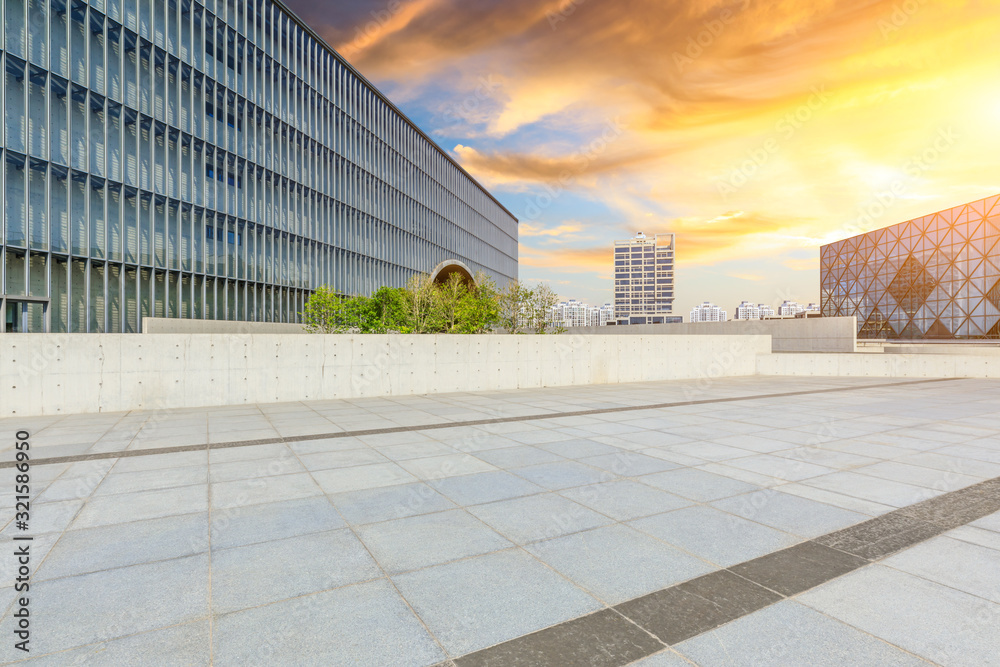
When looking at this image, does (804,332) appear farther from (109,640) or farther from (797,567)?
(109,640)

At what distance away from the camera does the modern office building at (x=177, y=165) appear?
24203 millimetres

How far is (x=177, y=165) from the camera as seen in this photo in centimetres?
3023

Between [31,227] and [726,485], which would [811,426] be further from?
[31,227]

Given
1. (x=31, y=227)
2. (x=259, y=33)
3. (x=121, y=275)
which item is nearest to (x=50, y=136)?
(x=31, y=227)

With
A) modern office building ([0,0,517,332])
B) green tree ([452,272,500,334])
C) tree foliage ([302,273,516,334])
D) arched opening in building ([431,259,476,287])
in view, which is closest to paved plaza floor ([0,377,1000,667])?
tree foliage ([302,273,516,334])

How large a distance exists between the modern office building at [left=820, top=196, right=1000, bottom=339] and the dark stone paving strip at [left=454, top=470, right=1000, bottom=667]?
267ft

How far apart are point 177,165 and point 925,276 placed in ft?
298

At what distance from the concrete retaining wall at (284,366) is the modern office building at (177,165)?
16511 millimetres

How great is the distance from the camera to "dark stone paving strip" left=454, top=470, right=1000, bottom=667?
116 inches

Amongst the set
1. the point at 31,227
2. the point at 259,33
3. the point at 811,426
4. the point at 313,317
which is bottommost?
the point at 811,426

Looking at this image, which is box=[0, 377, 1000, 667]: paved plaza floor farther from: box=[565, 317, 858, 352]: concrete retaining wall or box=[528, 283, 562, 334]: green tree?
box=[565, 317, 858, 352]: concrete retaining wall

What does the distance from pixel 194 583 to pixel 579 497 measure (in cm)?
381

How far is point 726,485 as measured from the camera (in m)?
6.27

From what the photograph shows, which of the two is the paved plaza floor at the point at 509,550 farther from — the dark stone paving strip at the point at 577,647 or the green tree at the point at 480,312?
the green tree at the point at 480,312
